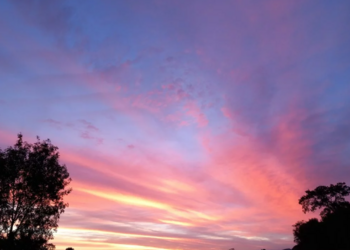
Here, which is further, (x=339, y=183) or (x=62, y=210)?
(x=339, y=183)

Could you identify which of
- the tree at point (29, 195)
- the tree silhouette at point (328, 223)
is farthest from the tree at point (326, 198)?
the tree at point (29, 195)

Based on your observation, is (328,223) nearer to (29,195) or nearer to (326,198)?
(326,198)

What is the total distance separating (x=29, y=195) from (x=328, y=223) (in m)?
79.0

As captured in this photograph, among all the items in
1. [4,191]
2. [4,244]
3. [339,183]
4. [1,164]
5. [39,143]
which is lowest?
[4,244]

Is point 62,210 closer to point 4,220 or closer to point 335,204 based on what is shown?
point 4,220

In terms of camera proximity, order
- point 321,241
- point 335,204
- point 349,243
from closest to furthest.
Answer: point 349,243, point 321,241, point 335,204

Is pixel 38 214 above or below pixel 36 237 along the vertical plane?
above

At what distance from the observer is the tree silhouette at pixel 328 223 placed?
81750 mm

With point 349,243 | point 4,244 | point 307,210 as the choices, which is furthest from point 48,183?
point 307,210

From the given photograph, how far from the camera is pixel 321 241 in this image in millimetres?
89500

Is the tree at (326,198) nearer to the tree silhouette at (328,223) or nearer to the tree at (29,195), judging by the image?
the tree silhouette at (328,223)

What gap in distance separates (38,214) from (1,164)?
10.5 meters

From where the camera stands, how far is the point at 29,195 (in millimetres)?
51750

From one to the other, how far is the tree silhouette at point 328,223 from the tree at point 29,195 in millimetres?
71047
